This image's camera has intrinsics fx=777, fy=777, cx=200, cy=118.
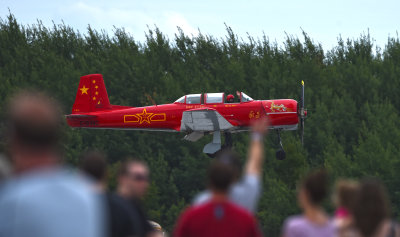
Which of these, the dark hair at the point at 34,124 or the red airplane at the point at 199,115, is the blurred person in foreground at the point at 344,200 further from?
the red airplane at the point at 199,115

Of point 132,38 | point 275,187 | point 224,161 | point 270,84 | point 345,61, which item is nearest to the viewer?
point 224,161

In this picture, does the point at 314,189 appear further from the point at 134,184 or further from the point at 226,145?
the point at 226,145

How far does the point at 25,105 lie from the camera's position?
3012mm

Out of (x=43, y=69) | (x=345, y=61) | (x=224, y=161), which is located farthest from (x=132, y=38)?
(x=224, y=161)

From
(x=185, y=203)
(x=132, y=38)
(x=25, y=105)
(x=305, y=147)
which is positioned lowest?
A: (x=185, y=203)

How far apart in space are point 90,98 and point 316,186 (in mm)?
33359

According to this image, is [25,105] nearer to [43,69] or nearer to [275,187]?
[275,187]

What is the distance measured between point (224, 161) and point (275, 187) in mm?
49090

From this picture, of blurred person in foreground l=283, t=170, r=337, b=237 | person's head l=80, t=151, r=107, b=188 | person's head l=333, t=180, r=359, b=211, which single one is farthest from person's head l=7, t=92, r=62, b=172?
person's head l=333, t=180, r=359, b=211

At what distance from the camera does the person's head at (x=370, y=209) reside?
16.5 ft

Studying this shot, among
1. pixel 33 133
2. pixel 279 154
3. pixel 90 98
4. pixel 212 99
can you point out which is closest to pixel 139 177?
pixel 33 133

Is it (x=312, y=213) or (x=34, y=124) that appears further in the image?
(x=312, y=213)

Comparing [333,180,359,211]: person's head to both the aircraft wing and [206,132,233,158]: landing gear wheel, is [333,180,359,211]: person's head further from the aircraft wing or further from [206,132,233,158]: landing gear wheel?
[206,132,233,158]: landing gear wheel

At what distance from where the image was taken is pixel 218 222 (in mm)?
4914
